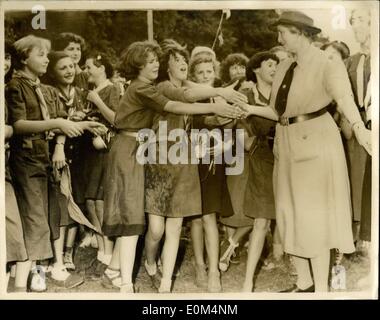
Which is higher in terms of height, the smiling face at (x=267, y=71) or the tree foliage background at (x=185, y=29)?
the tree foliage background at (x=185, y=29)

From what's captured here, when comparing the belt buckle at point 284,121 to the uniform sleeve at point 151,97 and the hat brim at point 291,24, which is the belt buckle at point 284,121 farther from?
the uniform sleeve at point 151,97

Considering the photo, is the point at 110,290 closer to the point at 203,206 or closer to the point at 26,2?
the point at 203,206

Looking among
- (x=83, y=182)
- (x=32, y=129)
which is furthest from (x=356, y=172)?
(x=32, y=129)

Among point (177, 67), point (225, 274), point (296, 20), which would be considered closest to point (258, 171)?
point (225, 274)

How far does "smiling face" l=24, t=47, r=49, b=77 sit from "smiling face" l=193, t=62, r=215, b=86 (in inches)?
26.9

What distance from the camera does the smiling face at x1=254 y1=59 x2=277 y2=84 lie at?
131 inches

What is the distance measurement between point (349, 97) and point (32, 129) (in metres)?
1.45

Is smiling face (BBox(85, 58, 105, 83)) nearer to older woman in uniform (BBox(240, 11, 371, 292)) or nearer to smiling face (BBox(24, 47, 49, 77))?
smiling face (BBox(24, 47, 49, 77))

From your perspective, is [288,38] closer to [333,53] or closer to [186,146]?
[333,53]

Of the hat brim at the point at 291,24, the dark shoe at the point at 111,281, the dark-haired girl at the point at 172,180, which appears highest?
the hat brim at the point at 291,24

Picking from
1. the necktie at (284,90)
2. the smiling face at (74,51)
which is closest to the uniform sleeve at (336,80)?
the necktie at (284,90)

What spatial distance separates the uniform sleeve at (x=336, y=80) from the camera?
3.29 meters

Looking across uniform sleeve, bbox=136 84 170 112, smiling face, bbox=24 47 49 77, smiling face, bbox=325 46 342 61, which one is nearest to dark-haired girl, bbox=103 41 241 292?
uniform sleeve, bbox=136 84 170 112

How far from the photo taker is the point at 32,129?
331 cm
